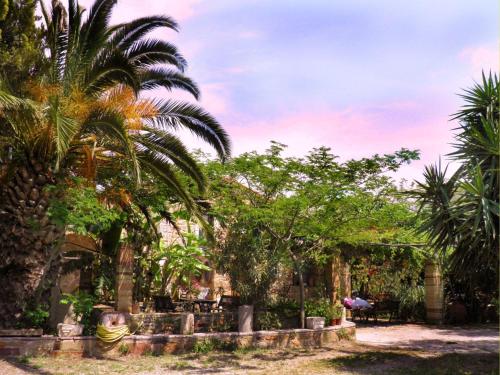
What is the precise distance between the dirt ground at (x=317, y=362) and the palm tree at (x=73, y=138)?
2.03m

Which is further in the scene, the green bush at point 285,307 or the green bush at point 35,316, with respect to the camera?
the green bush at point 285,307

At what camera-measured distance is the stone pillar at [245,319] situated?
429 inches

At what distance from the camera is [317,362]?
9.55 meters

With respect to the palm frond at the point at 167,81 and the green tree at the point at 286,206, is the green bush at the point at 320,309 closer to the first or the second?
the green tree at the point at 286,206

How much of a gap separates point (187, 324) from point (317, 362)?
284 centimetres

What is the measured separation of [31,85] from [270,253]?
626 cm

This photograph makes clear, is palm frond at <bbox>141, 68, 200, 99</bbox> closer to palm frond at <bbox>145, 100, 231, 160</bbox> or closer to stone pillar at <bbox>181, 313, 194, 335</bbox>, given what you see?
palm frond at <bbox>145, 100, 231, 160</bbox>

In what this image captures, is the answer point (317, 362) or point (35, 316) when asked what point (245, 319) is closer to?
point (317, 362)

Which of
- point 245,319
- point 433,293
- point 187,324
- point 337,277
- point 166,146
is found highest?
point 166,146

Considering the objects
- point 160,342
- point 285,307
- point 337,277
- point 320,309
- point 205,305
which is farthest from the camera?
point 337,277

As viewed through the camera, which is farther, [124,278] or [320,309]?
[320,309]

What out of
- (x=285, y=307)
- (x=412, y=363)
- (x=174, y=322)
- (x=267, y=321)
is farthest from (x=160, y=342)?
(x=412, y=363)

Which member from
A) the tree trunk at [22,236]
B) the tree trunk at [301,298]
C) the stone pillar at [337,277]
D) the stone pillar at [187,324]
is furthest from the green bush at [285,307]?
the tree trunk at [22,236]

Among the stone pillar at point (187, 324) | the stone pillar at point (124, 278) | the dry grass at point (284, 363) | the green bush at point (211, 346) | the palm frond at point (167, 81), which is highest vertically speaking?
the palm frond at point (167, 81)
